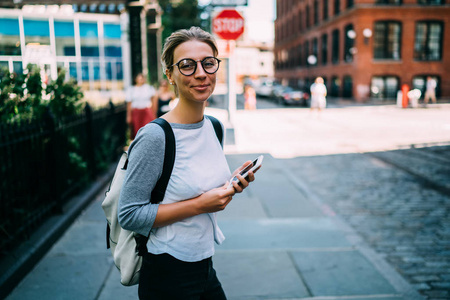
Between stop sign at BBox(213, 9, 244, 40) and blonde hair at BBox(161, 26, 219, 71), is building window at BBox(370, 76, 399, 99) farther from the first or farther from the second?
blonde hair at BBox(161, 26, 219, 71)

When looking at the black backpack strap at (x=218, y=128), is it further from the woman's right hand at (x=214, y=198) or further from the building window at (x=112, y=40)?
the building window at (x=112, y=40)

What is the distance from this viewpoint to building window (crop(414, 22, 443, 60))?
3159 cm

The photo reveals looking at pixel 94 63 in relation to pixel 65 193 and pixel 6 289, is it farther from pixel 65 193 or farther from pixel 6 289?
pixel 6 289

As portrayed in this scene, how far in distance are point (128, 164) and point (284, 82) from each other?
58404 millimetres

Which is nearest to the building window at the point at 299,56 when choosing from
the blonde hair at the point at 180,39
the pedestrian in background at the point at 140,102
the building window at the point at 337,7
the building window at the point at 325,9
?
the building window at the point at 325,9

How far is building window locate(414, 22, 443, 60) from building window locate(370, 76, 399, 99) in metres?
2.59

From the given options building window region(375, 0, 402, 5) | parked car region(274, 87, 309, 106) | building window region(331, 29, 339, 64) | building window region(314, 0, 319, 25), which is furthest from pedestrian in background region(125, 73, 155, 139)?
building window region(314, 0, 319, 25)

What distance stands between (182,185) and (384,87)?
109 feet

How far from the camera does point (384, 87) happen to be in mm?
31891

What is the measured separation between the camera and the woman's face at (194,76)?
71.1 inches

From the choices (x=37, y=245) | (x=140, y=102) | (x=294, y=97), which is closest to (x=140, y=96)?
(x=140, y=102)

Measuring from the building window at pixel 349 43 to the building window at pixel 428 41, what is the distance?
480 cm

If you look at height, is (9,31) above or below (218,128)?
above

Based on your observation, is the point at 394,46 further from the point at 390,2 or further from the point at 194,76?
the point at 194,76
